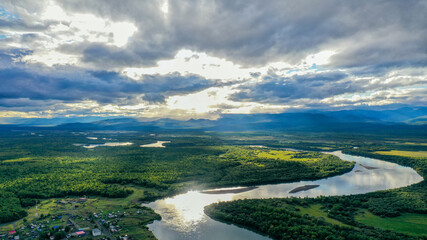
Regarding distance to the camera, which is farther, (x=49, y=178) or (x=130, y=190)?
(x=49, y=178)

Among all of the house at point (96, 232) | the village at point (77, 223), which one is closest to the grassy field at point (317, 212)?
the village at point (77, 223)

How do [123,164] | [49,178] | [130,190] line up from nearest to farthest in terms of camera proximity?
[130,190], [49,178], [123,164]

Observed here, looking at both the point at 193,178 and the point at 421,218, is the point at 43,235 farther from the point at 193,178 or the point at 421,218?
the point at 421,218

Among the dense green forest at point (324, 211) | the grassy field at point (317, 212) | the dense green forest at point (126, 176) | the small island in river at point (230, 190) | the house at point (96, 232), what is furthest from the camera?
the small island in river at point (230, 190)

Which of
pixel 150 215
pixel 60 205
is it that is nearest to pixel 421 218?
pixel 150 215

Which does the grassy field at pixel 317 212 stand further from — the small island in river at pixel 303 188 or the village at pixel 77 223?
the village at pixel 77 223

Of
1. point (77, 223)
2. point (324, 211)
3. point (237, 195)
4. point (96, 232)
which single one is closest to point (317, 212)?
point (324, 211)

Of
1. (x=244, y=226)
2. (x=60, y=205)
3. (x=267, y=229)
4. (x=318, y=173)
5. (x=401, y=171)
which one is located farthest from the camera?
(x=401, y=171)
